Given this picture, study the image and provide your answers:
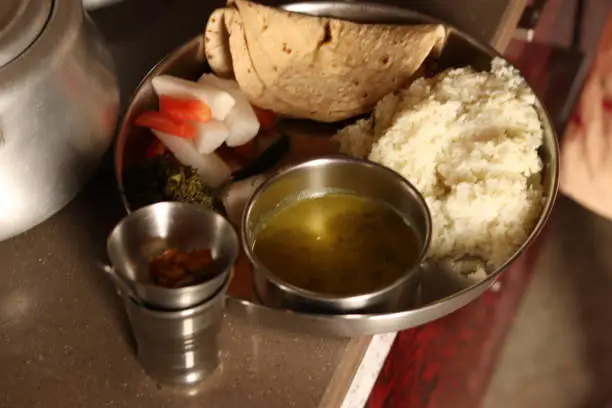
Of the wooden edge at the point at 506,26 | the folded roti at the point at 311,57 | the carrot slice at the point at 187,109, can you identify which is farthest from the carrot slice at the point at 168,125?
the wooden edge at the point at 506,26

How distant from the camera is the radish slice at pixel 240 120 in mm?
1068

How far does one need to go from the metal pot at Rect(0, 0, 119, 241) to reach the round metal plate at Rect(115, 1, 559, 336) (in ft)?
0.19

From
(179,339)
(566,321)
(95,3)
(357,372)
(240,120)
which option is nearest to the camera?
(179,339)

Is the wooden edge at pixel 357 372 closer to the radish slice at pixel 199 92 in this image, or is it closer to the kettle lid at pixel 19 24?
the radish slice at pixel 199 92

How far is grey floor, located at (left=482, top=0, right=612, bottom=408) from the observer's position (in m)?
1.93

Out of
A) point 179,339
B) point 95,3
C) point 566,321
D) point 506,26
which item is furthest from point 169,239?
point 566,321

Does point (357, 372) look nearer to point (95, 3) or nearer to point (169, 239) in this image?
point (169, 239)

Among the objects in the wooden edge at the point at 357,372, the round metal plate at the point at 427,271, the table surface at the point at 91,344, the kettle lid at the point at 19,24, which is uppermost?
the kettle lid at the point at 19,24

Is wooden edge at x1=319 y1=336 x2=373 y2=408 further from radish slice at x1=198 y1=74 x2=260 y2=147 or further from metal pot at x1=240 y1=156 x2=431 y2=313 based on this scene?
radish slice at x1=198 y1=74 x2=260 y2=147

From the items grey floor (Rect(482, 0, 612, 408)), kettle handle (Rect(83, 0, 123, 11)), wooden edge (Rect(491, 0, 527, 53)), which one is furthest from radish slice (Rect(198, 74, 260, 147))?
grey floor (Rect(482, 0, 612, 408))

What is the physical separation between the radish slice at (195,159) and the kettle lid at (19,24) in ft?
0.71

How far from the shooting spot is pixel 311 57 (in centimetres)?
114

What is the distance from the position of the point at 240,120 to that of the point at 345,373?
1.15 feet

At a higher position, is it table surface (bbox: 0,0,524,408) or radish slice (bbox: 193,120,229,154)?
radish slice (bbox: 193,120,229,154)
